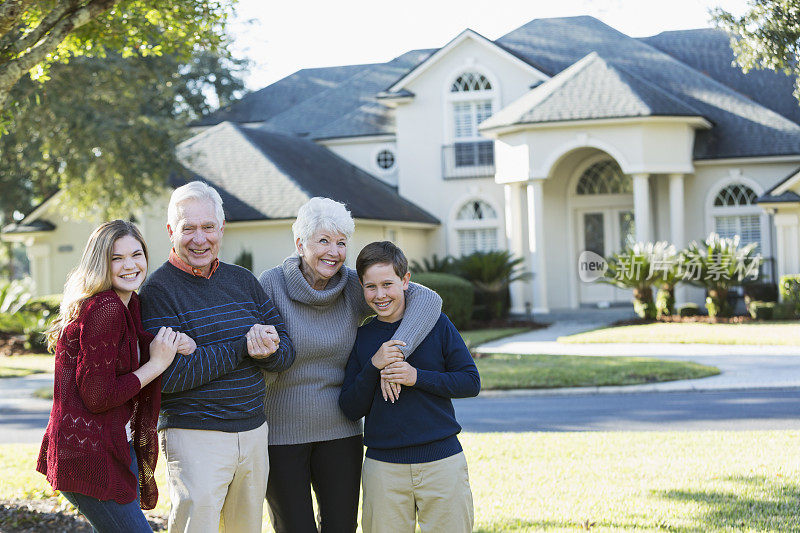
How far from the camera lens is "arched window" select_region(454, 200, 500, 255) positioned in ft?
88.4

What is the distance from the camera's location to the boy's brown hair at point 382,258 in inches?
173

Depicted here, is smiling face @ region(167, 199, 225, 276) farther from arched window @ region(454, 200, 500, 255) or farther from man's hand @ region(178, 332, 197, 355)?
arched window @ region(454, 200, 500, 255)

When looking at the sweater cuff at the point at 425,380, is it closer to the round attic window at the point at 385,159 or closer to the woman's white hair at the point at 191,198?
the woman's white hair at the point at 191,198

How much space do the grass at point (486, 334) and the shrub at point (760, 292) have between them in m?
5.34

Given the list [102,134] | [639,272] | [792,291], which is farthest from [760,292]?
[102,134]

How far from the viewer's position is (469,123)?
27.1m

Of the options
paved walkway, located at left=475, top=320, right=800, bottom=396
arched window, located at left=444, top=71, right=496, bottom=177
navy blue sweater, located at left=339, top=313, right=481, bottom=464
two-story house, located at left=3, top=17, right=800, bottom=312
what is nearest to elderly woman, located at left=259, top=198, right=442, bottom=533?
navy blue sweater, located at left=339, top=313, right=481, bottom=464

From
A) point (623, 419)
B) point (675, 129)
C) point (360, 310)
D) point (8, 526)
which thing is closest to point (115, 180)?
point (675, 129)

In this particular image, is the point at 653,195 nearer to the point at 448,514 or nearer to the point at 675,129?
the point at 675,129

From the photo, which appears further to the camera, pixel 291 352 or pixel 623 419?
pixel 623 419

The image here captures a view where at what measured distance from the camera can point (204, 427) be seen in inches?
161

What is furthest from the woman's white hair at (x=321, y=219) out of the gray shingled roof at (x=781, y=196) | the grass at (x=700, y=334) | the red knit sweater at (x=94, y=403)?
the gray shingled roof at (x=781, y=196)

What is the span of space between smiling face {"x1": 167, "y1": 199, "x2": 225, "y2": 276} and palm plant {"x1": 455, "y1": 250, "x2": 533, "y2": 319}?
64.8ft

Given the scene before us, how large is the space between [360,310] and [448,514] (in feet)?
3.55
